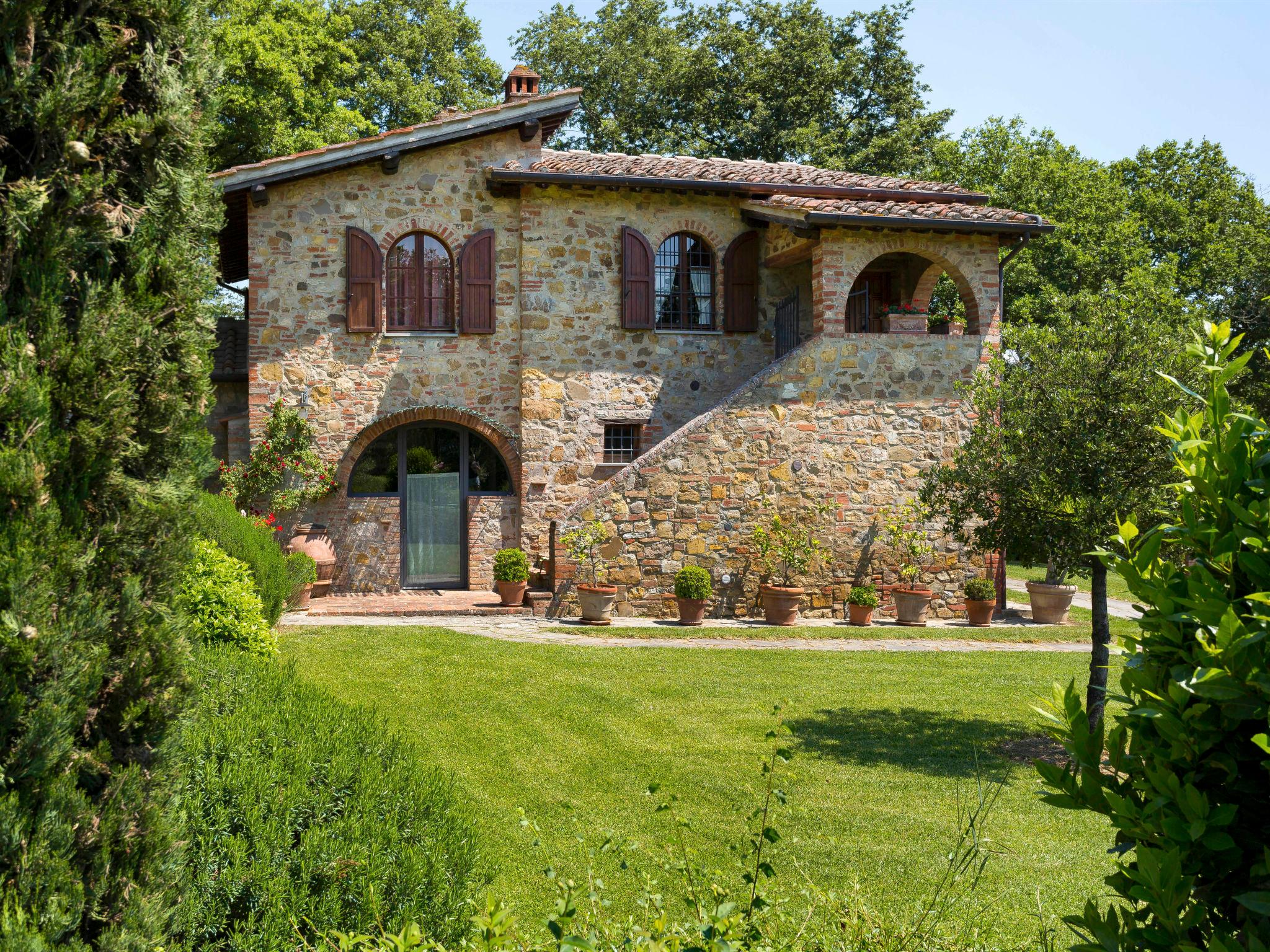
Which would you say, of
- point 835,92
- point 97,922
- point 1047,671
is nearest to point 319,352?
point 1047,671

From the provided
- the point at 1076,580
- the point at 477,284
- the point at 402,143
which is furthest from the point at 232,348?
the point at 1076,580

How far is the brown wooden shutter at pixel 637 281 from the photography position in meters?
15.4

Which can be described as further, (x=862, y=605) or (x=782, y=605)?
(x=862, y=605)

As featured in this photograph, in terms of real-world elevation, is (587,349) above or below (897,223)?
below

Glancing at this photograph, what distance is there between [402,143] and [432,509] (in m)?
5.50

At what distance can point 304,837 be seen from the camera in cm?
322

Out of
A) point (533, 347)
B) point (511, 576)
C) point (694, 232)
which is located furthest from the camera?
point (694, 232)

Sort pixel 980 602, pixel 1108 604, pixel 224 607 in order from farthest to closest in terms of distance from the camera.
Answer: pixel 1108 604 → pixel 980 602 → pixel 224 607

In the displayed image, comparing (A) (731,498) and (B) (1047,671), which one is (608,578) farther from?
(B) (1047,671)

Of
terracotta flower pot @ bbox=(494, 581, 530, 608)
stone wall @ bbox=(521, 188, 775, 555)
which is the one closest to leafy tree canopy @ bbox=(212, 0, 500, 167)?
stone wall @ bbox=(521, 188, 775, 555)

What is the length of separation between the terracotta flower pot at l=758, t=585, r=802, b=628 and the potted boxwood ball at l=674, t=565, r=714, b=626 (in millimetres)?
871

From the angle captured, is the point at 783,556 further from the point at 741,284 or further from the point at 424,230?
the point at 424,230

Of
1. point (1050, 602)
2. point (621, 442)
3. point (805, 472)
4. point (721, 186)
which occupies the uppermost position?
point (721, 186)

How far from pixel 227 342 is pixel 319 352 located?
200cm
